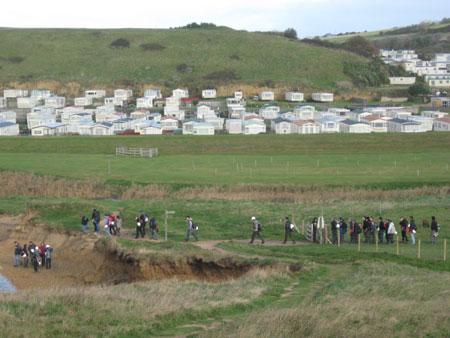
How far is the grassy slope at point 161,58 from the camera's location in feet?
538

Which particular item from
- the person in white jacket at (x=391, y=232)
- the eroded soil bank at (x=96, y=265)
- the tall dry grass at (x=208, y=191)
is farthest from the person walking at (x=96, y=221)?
the person in white jacket at (x=391, y=232)

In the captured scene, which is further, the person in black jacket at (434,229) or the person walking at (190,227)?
the person walking at (190,227)

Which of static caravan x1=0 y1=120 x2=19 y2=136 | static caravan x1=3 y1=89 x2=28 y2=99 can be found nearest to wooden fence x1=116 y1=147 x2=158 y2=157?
static caravan x1=0 y1=120 x2=19 y2=136

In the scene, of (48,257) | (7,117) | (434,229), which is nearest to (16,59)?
(7,117)

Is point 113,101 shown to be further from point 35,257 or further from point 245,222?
point 35,257

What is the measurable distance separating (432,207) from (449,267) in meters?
13.7

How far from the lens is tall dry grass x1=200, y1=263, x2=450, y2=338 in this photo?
50.0 feet

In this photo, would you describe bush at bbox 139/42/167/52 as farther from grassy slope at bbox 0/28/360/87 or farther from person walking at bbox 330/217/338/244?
person walking at bbox 330/217/338/244

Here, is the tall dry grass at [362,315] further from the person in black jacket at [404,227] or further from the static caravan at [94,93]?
the static caravan at [94,93]

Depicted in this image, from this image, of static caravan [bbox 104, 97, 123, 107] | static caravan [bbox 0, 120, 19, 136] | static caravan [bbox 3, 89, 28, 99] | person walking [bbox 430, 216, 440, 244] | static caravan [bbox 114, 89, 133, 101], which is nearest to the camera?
person walking [bbox 430, 216, 440, 244]

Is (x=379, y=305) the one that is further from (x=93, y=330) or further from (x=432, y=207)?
(x=432, y=207)

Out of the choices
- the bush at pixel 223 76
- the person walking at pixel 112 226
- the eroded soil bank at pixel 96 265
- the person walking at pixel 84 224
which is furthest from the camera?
the bush at pixel 223 76

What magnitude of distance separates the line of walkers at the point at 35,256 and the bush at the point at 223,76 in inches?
5046

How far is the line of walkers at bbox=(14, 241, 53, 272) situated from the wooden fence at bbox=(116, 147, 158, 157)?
4098cm
